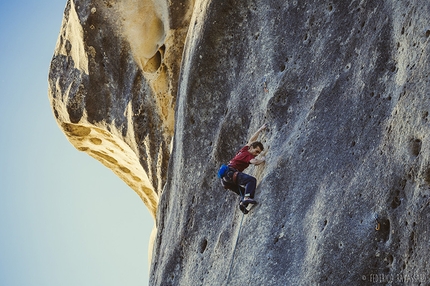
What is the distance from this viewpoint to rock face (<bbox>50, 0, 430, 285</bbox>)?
548 centimetres

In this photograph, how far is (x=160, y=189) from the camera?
10.5m

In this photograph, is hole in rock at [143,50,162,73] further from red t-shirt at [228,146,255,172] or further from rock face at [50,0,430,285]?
red t-shirt at [228,146,255,172]

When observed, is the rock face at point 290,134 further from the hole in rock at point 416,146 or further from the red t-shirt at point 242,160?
the red t-shirt at point 242,160

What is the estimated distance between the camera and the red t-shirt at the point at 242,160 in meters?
7.42

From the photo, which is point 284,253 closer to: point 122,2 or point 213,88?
point 213,88

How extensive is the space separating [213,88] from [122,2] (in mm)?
3346

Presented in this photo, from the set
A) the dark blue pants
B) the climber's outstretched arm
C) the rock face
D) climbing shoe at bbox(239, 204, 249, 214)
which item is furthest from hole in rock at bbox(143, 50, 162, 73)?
climbing shoe at bbox(239, 204, 249, 214)

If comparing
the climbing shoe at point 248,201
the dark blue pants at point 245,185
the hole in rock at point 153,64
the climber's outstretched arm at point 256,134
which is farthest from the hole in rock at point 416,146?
the hole in rock at point 153,64

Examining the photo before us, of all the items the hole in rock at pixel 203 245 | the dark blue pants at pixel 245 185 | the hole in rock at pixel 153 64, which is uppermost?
the hole in rock at pixel 153 64

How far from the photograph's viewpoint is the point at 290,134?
701cm

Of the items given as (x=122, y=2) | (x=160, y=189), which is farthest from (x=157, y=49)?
(x=160, y=189)

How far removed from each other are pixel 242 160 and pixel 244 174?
0.85ft

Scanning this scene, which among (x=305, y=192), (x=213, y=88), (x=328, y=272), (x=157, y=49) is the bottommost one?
(x=328, y=272)

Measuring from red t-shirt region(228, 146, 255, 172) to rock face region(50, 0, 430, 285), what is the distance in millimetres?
185
